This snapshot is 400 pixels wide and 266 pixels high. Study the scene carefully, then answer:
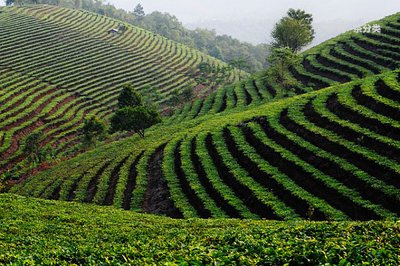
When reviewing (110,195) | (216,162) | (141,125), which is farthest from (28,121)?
(216,162)

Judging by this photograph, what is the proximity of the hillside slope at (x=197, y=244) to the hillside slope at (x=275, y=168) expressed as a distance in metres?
5.58

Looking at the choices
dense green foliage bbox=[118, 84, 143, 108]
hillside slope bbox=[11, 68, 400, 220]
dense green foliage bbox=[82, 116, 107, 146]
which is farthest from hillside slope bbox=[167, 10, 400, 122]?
hillside slope bbox=[11, 68, 400, 220]

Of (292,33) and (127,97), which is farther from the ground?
(292,33)

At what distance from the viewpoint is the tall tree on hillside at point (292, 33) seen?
74.8m

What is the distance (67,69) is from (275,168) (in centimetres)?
8325

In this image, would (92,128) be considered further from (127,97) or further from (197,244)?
(197,244)

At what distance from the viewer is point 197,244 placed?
11953 mm

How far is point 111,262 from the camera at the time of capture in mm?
9492

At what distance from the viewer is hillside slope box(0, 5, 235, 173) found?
66.9 meters

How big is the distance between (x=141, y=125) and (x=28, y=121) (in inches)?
1176

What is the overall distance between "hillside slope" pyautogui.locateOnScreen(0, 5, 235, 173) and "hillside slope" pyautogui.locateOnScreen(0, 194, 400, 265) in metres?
41.8

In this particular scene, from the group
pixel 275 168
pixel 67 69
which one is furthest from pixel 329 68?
pixel 67 69

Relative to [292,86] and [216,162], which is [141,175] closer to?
[216,162]

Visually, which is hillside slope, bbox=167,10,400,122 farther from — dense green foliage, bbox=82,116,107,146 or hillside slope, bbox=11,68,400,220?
hillside slope, bbox=11,68,400,220
